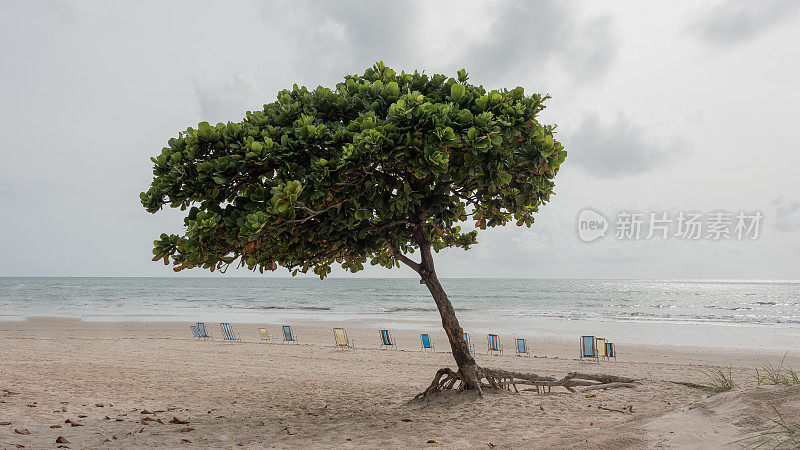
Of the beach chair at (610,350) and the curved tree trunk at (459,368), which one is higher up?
the curved tree trunk at (459,368)

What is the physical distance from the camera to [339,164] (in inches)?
220

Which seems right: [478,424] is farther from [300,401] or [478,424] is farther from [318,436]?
[300,401]

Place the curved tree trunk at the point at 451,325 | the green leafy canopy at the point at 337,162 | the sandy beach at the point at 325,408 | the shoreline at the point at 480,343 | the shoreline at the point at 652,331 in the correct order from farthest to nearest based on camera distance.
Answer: the shoreline at the point at 652,331, the shoreline at the point at 480,343, the curved tree trunk at the point at 451,325, the green leafy canopy at the point at 337,162, the sandy beach at the point at 325,408

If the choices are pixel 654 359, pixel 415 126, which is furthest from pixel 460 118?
pixel 654 359

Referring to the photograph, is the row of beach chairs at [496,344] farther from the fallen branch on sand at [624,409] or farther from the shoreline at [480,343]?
the fallen branch on sand at [624,409]

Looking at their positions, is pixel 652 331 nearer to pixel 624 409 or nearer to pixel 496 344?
pixel 496 344

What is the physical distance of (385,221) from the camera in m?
7.84

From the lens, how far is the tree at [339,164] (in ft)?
18.5

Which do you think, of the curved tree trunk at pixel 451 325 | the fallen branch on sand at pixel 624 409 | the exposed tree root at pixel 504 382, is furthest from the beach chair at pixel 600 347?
the fallen branch on sand at pixel 624 409

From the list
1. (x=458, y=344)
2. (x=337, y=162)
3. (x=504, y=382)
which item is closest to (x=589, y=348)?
(x=504, y=382)

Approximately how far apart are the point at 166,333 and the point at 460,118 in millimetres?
24337

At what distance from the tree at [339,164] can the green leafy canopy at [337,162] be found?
0.05 feet

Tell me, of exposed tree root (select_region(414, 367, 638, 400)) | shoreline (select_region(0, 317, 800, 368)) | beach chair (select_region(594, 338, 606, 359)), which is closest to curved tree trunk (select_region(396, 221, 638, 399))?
exposed tree root (select_region(414, 367, 638, 400))

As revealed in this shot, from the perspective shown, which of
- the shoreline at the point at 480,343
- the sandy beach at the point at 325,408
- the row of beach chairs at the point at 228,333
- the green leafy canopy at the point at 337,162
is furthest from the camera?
the row of beach chairs at the point at 228,333
